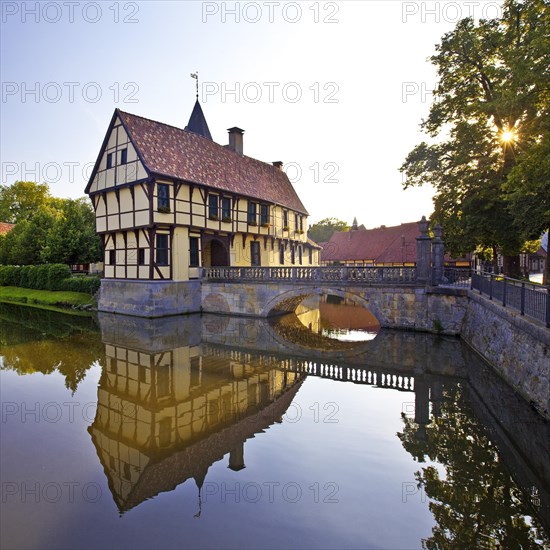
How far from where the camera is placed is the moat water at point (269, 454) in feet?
14.2

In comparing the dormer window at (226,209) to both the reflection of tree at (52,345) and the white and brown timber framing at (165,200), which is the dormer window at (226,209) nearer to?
the white and brown timber framing at (165,200)

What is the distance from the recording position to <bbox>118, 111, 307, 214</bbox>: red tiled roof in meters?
19.3

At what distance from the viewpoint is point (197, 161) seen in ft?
71.6

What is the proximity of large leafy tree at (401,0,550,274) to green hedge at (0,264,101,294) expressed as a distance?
22.2 metres

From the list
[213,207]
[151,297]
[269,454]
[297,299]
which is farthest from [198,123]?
[269,454]

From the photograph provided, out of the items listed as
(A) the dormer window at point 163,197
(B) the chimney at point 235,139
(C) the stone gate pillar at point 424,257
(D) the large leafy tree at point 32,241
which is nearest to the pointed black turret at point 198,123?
(B) the chimney at point 235,139

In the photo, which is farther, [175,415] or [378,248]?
[378,248]

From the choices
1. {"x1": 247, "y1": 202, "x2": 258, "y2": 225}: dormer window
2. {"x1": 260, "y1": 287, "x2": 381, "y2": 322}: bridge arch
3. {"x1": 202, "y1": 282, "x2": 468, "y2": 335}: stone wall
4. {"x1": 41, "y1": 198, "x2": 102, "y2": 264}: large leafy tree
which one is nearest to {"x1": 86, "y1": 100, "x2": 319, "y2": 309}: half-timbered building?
{"x1": 247, "y1": 202, "x2": 258, "y2": 225}: dormer window

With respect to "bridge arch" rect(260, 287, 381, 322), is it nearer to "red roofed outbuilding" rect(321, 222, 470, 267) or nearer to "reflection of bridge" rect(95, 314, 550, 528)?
"reflection of bridge" rect(95, 314, 550, 528)

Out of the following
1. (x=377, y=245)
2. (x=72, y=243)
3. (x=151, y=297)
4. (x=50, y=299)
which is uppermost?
(x=377, y=245)

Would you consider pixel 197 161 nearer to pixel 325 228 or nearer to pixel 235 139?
pixel 235 139

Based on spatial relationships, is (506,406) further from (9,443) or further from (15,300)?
(15,300)

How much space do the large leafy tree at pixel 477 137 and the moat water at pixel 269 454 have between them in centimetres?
617

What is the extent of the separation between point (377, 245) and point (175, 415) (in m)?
33.1
